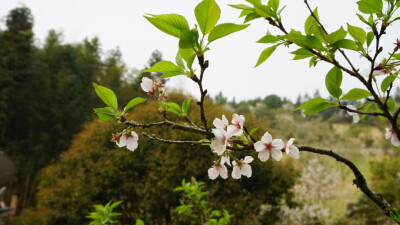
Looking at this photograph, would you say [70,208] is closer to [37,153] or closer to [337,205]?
[37,153]

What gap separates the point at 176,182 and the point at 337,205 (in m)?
7.06

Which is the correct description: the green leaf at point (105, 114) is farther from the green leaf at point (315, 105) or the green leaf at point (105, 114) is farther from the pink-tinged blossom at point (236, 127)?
the green leaf at point (315, 105)

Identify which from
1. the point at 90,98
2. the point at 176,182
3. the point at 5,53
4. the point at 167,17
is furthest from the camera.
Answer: the point at 90,98

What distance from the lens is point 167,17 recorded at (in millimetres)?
394

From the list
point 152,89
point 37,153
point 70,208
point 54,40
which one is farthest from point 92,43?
point 152,89

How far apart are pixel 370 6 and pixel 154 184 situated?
15.7 feet

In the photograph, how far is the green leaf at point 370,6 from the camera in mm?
467

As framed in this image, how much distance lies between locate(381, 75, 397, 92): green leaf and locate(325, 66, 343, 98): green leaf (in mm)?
72

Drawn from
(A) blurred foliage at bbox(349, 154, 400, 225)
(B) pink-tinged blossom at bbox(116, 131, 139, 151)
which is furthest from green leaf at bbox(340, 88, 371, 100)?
(A) blurred foliage at bbox(349, 154, 400, 225)

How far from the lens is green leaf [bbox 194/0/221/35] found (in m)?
0.39

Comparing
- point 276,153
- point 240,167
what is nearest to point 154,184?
point 240,167

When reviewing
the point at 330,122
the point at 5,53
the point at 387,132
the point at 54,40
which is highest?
the point at 54,40

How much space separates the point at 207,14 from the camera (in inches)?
15.7

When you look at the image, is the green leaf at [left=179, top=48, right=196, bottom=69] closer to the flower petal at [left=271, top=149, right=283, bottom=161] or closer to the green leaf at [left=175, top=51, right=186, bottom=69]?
the green leaf at [left=175, top=51, right=186, bottom=69]
